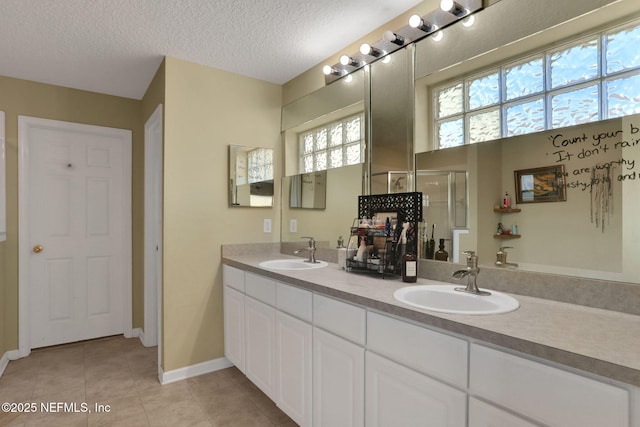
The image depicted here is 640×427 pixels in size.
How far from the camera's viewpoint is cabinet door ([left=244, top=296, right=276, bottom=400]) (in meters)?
2.00

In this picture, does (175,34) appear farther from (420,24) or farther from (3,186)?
(3,186)

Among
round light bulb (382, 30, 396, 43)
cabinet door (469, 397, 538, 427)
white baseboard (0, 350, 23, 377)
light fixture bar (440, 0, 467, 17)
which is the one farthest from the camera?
white baseboard (0, 350, 23, 377)

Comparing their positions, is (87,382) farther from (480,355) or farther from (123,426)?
(480,355)

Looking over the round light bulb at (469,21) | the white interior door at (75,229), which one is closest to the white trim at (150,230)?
the white interior door at (75,229)

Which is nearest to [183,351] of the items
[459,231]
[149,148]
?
[149,148]

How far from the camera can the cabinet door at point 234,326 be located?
238 cm

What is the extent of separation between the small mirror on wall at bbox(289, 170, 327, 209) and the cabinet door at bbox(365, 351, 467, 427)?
4.60 ft

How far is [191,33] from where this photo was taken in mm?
2154

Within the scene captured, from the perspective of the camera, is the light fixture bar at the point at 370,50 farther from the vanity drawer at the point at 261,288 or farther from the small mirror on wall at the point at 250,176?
the vanity drawer at the point at 261,288

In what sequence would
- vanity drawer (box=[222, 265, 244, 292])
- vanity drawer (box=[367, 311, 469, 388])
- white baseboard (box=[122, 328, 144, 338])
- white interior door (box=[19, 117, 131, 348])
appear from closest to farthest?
vanity drawer (box=[367, 311, 469, 388])
vanity drawer (box=[222, 265, 244, 292])
white interior door (box=[19, 117, 131, 348])
white baseboard (box=[122, 328, 144, 338])

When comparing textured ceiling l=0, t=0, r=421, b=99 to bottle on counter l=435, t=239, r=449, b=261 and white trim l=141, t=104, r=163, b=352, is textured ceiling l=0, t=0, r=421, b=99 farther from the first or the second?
bottle on counter l=435, t=239, r=449, b=261

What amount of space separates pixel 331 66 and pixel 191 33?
92cm

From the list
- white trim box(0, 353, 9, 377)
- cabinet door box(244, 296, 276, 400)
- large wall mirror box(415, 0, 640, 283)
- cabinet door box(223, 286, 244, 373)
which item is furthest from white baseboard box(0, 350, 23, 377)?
large wall mirror box(415, 0, 640, 283)

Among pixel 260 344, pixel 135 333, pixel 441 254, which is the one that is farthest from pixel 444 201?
pixel 135 333
